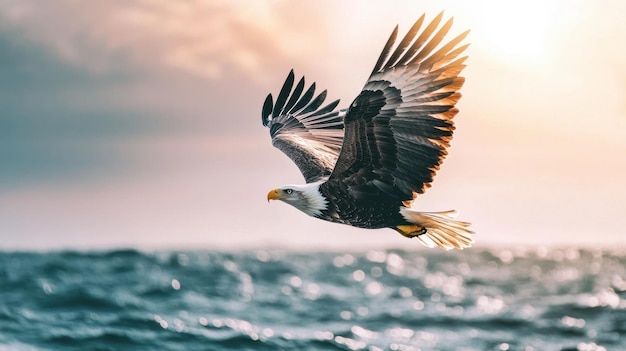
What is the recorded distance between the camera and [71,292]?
22312 millimetres

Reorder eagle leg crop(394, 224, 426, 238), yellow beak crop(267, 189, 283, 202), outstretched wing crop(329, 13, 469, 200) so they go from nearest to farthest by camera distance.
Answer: outstretched wing crop(329, 13, 469, 200), yellow beak crop(267, 189, 283, 202), eagle leg crop(394, 224, 426, 238)

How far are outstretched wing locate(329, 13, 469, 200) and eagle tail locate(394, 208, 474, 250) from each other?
49cm

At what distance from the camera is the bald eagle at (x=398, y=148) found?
27.4ft

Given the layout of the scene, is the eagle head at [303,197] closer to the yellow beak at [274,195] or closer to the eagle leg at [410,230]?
the yellow beak at [274,195]

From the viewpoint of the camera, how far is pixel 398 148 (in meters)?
8.91

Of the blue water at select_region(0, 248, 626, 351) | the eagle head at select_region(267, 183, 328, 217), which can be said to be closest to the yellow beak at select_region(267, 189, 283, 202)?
the eagle head at select_region(267, 183, 328, 217)

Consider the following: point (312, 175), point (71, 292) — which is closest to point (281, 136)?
point (312, 175)

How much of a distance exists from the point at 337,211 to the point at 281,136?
9.75 feet

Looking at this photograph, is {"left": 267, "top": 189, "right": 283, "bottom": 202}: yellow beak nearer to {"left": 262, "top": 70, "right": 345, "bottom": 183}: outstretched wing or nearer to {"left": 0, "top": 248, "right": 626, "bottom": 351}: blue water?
{"left": 262, "top": 70, "right": 345, "bottom": 183}: outstretched wing

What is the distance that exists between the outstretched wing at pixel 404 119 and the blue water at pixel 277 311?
8.19m

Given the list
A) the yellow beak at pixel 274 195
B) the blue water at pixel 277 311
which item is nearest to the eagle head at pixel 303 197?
the yellow beak at pixel 274 195

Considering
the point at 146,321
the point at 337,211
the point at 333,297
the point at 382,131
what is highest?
the point at 333,297

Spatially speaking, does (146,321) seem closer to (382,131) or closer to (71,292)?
(71,292)

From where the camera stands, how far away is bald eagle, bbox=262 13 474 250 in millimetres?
8359
